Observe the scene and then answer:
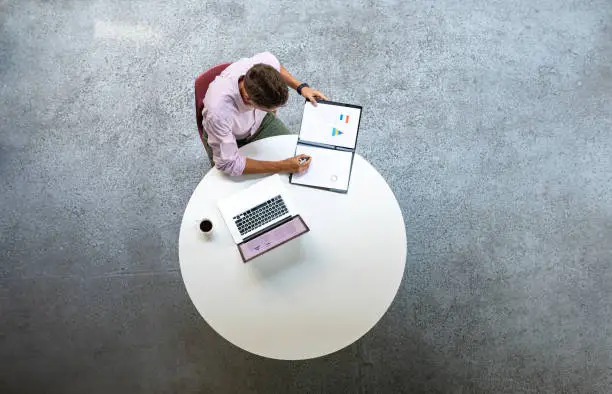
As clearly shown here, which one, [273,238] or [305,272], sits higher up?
[273,238]

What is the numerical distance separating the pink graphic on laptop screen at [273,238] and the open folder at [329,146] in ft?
0.64

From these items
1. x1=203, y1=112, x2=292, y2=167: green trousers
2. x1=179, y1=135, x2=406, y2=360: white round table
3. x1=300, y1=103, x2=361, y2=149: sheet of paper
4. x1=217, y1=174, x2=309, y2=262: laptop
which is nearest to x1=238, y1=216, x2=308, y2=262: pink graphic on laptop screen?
x1=217, y1=174, x2=309, y2=262: laptop

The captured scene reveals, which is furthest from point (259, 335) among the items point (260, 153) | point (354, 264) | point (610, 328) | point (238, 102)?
point (610, 328)

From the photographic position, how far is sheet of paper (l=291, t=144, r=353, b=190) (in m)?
1.89

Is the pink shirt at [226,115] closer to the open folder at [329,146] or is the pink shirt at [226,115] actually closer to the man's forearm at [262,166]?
the man's forearm at [262,166]

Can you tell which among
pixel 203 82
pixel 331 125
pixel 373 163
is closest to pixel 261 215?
pixel 331 125

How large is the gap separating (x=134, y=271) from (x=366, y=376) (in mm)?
1293

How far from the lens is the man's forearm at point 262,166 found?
1.86 m

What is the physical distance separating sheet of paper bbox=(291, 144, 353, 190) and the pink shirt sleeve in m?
0.23

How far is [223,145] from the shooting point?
5.83 feet

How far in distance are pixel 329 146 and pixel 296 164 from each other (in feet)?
0.50

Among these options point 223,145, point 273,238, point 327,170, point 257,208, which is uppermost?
point 223,145

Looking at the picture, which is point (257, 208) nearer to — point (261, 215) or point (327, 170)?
point (261, 215)

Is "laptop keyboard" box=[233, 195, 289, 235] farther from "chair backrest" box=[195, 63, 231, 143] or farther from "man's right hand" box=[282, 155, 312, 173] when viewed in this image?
"chair backrest" box=[195, 63, 231, 143]
